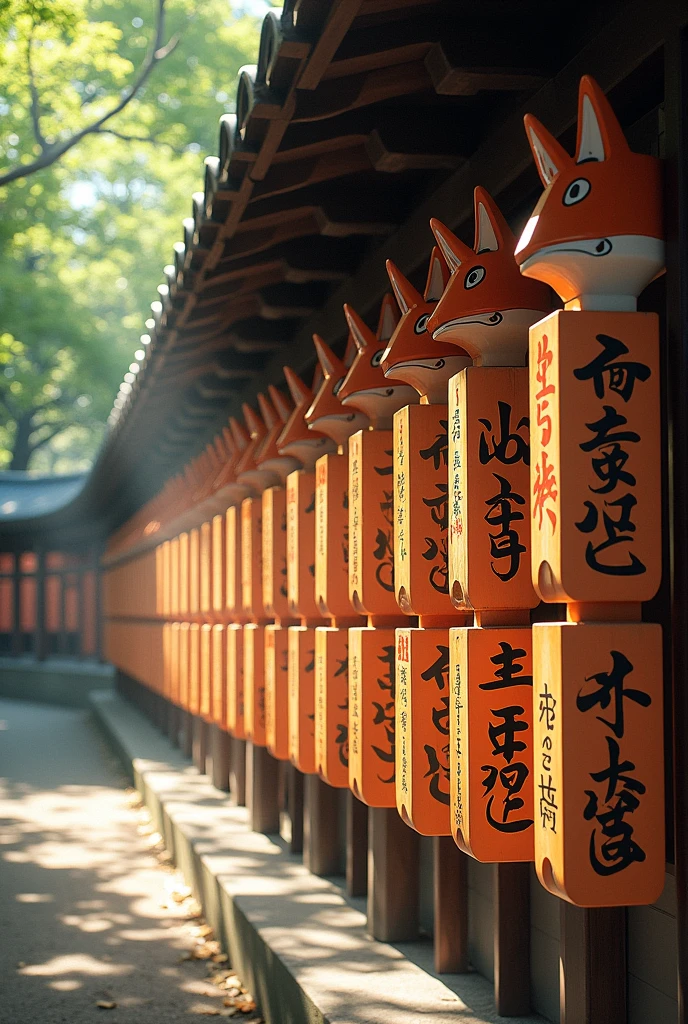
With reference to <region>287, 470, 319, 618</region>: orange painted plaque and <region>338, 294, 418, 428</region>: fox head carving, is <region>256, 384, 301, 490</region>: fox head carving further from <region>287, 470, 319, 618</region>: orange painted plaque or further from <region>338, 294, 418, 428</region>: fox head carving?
<region>338, 294, 418, 428</region>: fox head carving

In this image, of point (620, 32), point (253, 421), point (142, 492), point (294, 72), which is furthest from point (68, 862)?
point (142, 492)

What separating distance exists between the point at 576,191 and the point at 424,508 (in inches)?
57.9

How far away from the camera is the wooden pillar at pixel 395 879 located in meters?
5.22

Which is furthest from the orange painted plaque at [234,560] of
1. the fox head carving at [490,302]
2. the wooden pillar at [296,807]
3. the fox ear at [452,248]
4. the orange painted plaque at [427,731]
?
the fox head carving at [490,302]

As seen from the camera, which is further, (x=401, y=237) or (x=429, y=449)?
(x=401, y=237)

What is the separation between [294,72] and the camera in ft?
12.4

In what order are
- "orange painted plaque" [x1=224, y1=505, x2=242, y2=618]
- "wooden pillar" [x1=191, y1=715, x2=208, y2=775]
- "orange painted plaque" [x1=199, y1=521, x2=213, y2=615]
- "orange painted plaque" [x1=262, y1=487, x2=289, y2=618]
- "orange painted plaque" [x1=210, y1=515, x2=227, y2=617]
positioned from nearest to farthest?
"orange painted plaque" [x1=262, y1=487, x2=289, y2=618]
"orange painted plaque" [x1=224, y1=505, x2=242, y2=618]
"orange painted plaque" [x1=210, y1=515, x2=227, y2=617]
"orange painted plaque" [x1=199, y1=521, x2=213, y2=615]
"wooden pillar" [x1=191, y1=715, x2=208, y2=775]

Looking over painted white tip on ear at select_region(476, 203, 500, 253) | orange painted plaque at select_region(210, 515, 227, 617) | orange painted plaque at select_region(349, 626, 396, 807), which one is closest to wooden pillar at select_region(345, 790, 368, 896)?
orange painted plaque at select_region(349, 626, 396, 807)

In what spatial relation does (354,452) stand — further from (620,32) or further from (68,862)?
(68,862)

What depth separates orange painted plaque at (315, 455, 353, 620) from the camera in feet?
17.6

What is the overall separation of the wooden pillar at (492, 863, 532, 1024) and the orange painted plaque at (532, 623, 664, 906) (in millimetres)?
1338

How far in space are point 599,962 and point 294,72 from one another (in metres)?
2.84

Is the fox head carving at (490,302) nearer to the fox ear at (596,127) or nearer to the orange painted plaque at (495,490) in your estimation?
the orange painted plaque at (495,490)

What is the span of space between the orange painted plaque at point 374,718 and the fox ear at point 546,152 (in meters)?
2.17
